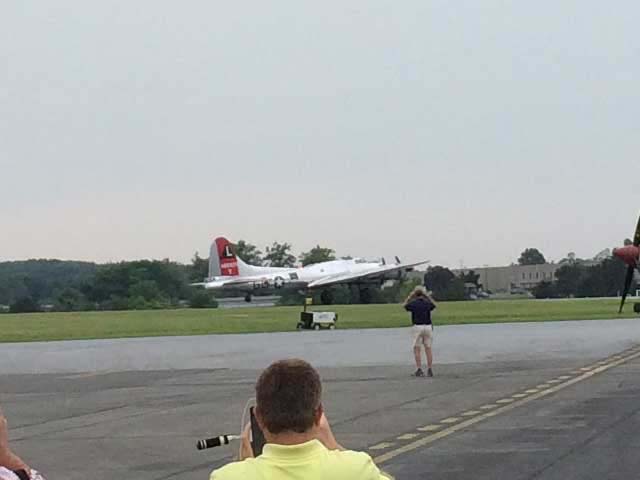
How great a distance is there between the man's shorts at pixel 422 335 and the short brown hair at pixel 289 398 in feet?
64.9

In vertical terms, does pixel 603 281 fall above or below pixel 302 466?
above

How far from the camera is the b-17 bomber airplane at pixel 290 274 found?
101438 millimetres

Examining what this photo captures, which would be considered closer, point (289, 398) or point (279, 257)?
point (289, 398)

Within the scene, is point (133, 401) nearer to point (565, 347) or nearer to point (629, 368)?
point (629, 368)

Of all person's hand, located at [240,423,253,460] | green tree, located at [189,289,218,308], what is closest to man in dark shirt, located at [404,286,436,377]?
person's hand, located at [240,423,253,460]

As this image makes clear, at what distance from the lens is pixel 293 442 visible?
4.11 metres

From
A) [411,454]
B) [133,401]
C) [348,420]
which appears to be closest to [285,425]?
[411,454]

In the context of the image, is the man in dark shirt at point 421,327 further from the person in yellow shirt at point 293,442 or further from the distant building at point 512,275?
the distant building at point 512,275

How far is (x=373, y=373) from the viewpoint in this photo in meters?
24.7

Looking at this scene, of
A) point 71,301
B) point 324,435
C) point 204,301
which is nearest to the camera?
point 324,435

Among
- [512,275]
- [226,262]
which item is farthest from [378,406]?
[512,275]

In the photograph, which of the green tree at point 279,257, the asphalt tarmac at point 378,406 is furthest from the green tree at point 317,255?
the asphalt tarmac at point 378,406

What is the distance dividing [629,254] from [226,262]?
77.1 meters

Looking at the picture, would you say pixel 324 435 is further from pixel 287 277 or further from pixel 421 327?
→ pixel 287 277
